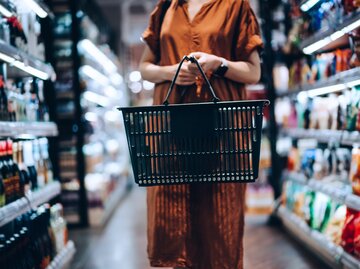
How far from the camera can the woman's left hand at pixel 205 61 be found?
1830 mm

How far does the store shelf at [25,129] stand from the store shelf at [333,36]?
181 cm

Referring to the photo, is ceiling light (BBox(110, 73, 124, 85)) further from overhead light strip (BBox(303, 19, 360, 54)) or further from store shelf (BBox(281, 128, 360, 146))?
overhead light strip (BBox(303, 19, 360, 54))

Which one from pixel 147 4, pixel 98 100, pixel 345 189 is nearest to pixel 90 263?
pixel 345 189

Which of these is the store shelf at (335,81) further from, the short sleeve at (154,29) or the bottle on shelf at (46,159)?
the bottle on shelf at (46,159)

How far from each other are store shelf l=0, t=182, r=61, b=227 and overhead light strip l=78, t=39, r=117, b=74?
2.60 m

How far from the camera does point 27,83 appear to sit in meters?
3.45

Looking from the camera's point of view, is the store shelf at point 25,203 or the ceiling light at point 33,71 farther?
the ceiling light at point 33,71

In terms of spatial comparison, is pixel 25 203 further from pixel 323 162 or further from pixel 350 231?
pixel 323 162

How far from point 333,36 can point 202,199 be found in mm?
1761

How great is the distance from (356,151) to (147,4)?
7.63 meters

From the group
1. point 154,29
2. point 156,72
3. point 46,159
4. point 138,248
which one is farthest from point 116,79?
point 156,72

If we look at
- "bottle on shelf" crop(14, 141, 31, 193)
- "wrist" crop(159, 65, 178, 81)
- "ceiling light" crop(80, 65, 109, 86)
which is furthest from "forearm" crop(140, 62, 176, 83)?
"ceiling light" crop(80, 65, 109, 86)

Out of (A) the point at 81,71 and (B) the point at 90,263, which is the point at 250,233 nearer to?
(B) the point at 90,263

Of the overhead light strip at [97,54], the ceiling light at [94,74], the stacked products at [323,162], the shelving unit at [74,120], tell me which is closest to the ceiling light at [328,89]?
the stacked products at [323,162]
